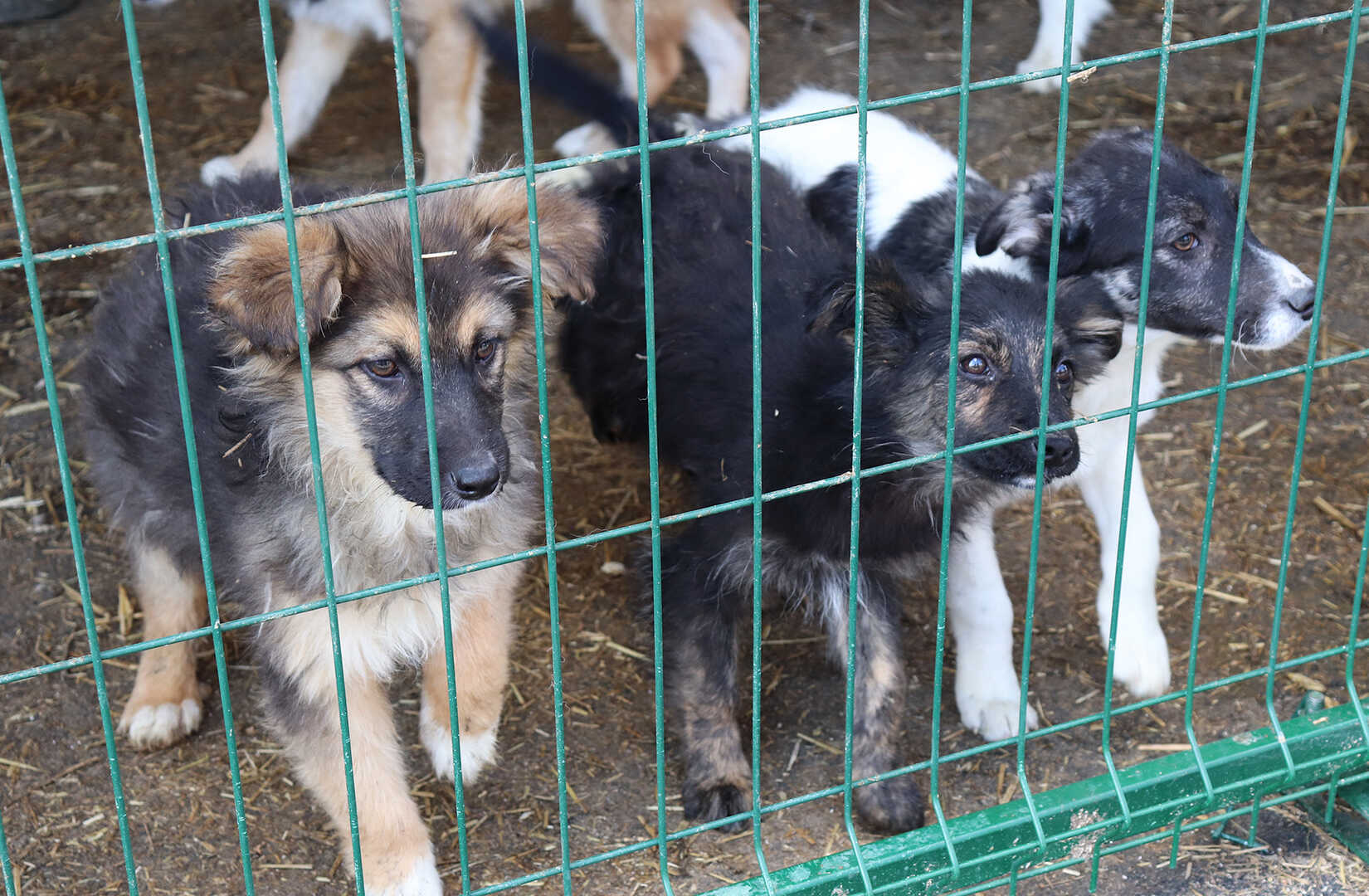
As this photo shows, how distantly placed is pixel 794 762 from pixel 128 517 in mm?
1767

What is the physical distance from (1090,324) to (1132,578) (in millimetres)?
876

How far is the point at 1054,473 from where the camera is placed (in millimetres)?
3285

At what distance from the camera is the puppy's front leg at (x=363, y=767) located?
3238mm

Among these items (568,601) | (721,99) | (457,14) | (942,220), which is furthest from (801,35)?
(568,601)

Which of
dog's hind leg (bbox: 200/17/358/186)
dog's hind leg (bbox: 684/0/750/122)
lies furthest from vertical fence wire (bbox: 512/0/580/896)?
dog's hind leg (bbox: 684/0/750/122)

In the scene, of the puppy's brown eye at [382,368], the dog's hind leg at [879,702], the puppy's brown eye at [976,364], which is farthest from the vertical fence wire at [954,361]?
the puppy's brown eye at [382,368]

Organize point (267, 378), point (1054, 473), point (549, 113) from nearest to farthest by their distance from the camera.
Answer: point (267, 378) → point (1054, 473) → point (549, 113)

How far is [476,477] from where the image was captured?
9.27 feet

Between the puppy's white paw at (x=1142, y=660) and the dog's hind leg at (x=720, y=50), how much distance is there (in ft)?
11.0

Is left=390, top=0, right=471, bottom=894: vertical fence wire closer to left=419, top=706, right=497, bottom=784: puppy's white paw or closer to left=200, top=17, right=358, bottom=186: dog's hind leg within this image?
left=419, top=706, right=497, bottom=784: puppy's white paw

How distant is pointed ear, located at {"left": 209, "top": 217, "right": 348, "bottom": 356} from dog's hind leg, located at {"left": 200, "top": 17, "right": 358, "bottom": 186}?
3587mm

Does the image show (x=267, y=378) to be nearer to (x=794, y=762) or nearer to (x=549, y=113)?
(x=794, y=762)

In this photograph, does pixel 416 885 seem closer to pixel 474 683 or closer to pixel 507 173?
pixel 474 683

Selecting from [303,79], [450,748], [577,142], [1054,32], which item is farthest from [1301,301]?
[303,79]
